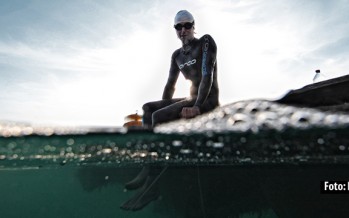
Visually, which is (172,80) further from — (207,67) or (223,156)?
(223,156)

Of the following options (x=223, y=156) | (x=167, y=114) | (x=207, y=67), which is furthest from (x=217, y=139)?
(x=207, y=67)

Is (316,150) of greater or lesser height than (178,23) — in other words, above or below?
below

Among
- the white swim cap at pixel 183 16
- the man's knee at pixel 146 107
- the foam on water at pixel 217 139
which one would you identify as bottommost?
the foam on water at pixel 217 139

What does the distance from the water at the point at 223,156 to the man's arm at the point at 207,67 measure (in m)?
0.37

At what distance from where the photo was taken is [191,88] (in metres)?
5.37

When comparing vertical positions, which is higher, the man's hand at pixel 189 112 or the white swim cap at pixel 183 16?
the white swim cap at pixel 183 16

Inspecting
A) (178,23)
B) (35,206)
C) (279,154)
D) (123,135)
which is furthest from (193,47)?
(35,206)

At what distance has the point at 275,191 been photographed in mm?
4941

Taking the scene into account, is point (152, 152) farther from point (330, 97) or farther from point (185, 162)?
point (330, 97)

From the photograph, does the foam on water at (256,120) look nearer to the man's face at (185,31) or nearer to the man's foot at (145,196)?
the man's foot at (145,196)

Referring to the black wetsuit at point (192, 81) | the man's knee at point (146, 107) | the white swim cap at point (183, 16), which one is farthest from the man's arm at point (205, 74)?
the man's knee at point (146, 107)

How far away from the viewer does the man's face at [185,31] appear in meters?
5.19

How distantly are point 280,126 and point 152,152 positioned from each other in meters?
2.32

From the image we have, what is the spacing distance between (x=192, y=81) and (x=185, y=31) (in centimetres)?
92
